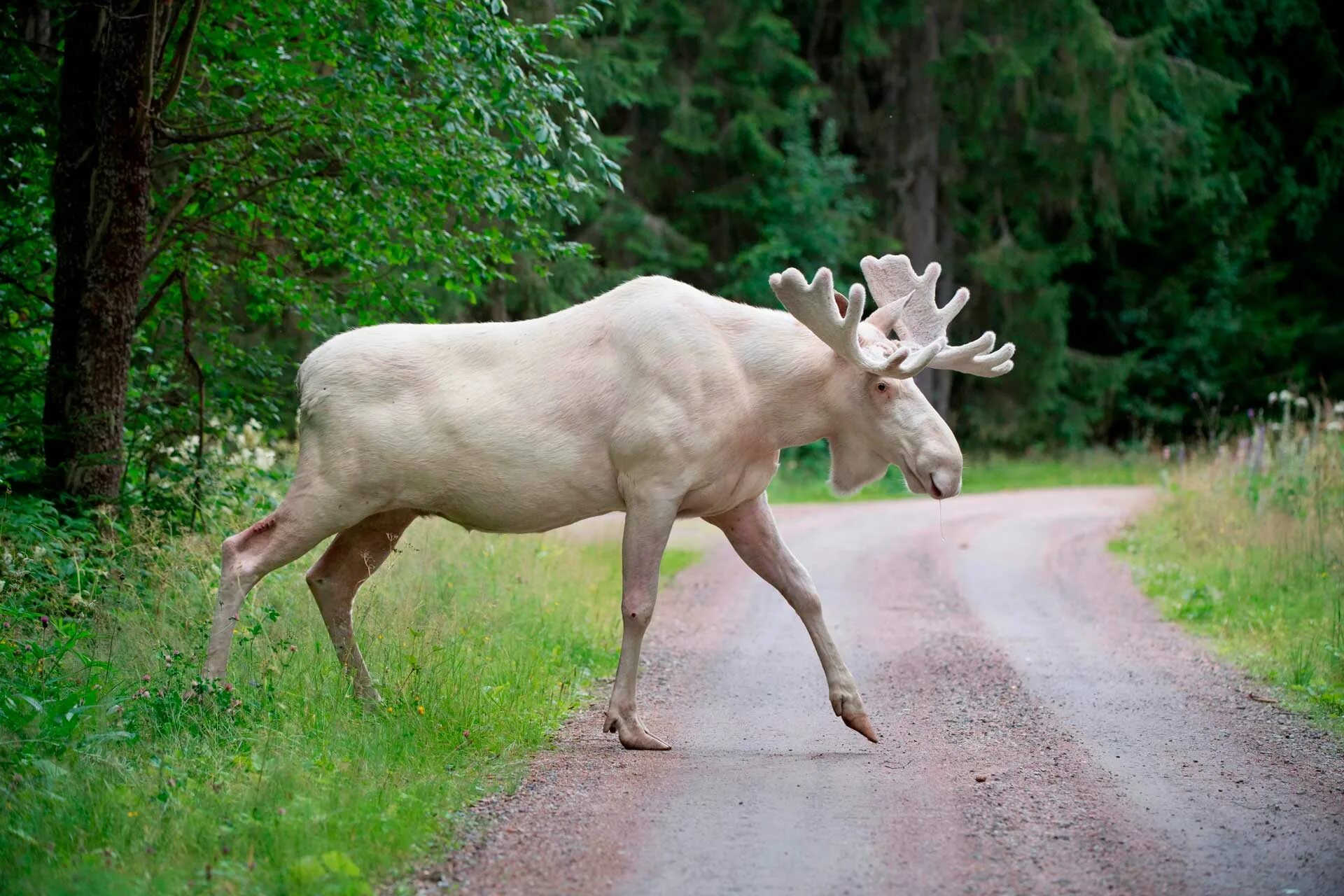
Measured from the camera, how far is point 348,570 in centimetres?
681

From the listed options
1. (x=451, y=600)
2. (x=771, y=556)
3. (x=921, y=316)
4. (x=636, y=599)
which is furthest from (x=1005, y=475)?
(x=636, y=599)

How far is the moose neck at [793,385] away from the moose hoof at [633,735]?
152 centimetres

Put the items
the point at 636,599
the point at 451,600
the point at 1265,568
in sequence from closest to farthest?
1. the point at 636,599
2. the point at 451,600
3. the point at 1265,568

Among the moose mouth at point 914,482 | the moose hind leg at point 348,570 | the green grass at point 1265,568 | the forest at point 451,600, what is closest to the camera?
the forest at point 451,600

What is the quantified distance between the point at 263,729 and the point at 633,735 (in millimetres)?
1671

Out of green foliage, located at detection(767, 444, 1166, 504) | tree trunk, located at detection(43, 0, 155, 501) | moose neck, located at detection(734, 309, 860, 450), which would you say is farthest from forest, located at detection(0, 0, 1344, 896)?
green foliage, located at detection(767, 444, 1166, 504)

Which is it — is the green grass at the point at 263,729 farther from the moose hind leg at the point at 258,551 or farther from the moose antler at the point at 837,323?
the moose antler at the point at 837,323

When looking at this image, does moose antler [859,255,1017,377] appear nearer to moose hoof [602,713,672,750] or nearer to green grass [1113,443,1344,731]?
moose hoof [602,713,672,750]

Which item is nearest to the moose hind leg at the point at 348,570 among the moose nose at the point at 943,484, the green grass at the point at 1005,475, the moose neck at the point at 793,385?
the moose neck at the point at 793,385

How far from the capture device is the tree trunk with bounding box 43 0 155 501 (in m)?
8.05

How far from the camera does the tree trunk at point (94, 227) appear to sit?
26.4ft

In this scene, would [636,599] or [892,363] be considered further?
[636,599]

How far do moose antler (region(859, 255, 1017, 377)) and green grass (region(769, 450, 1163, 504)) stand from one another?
46.6 ft

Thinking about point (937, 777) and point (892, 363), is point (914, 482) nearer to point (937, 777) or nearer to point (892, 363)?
point (892, 363)
